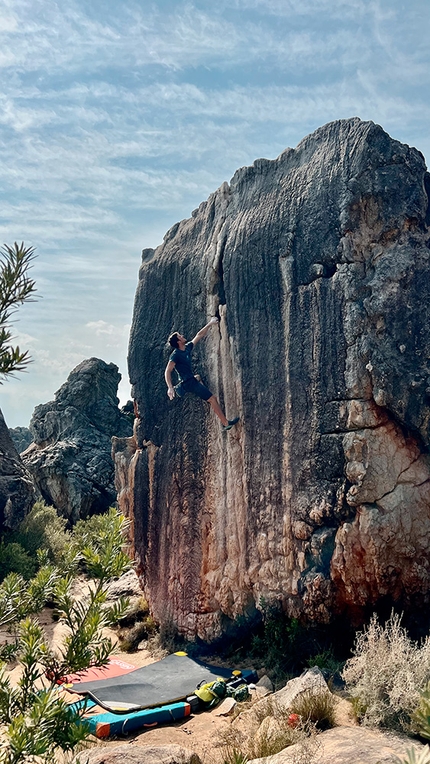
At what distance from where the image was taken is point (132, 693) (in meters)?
8.66

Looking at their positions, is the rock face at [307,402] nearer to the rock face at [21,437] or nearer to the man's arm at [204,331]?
the man's arm at [204,331]

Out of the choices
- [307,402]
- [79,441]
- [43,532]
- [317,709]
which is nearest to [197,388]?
[307,402]

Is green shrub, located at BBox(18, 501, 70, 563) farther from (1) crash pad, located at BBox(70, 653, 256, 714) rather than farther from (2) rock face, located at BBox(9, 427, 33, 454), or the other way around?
(2) rock face, located at BBox(9, 427, 33, 454)

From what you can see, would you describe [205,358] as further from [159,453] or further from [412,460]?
[412,460]

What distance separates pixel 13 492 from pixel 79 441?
17.1 feet

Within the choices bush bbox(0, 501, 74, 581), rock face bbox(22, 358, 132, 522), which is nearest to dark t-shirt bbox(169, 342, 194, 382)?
bush bbox(0, 501, 74, 581)

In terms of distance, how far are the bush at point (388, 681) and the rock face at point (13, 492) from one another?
36.6ft

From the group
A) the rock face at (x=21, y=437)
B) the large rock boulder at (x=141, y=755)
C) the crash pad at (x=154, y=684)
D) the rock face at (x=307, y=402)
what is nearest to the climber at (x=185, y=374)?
the rock face at (x=307, y=402)

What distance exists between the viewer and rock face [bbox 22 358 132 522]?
66.8 feet

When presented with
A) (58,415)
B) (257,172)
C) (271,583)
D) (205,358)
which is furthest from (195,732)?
(58,415)

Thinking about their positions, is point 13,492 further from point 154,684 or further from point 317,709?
point 317,709

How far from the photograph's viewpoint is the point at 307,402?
912cm

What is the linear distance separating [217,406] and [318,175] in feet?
12.8

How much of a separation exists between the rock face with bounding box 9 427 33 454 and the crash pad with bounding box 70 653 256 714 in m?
23.6
